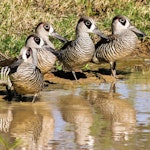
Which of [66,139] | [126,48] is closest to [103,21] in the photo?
[126,48]

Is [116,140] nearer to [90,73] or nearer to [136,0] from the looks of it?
[90,73]

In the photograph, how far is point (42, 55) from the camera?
36.5ft

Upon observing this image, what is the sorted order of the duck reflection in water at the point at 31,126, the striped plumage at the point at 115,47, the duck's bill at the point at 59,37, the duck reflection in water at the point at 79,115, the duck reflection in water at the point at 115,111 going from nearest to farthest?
1. the duck reflection in water at the point at 31,126
2. the duck reflection in water at the point at 79,115
3. the duck reflection in water at the point at 115,111
4. the duck's bill at the point at 59,37
5. the striped plumage at the point at 115,47

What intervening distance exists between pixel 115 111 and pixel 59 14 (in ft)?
17.2

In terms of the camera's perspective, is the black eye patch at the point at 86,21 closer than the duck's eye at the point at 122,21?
Yes

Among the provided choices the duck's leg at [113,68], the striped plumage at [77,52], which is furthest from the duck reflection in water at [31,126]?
the duck's leg at [113,68]

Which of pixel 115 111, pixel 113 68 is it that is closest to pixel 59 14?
pixel 113 68

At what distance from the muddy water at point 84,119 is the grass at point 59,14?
6.67 feet

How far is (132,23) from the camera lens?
1398 centimetres

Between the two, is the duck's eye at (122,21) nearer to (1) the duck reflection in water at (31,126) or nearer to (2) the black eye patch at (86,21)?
(2) the black eye patch at (86,21)

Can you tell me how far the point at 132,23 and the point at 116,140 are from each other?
670cm

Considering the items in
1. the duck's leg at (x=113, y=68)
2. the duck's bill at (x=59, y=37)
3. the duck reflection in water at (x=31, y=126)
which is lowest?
the duck reflection in water at (x=31, y=126)

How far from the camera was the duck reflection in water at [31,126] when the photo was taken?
7.36 meters

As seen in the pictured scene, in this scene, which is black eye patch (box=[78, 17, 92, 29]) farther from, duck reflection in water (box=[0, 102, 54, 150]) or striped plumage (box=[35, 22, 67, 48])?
duck reflection in water (box=[0, 102, 54, 150])
